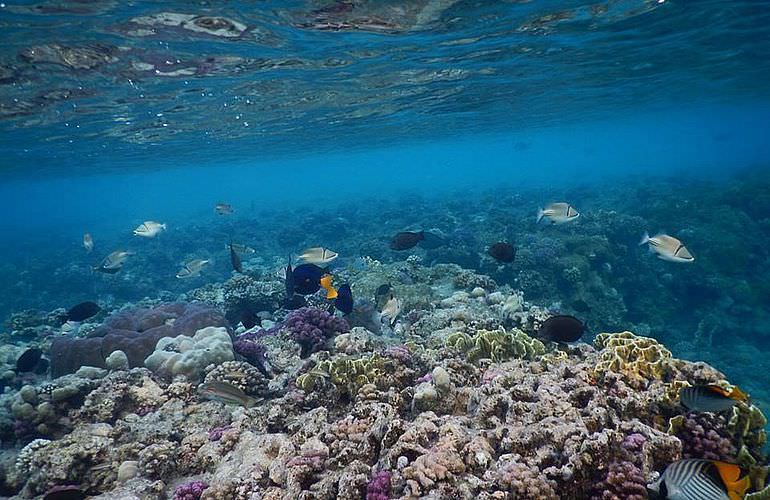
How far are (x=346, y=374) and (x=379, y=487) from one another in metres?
2.13

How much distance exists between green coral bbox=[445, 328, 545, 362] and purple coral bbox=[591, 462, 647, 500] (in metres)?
2.85

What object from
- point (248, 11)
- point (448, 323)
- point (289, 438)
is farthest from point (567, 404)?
point (248, 11)

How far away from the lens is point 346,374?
17.3ft

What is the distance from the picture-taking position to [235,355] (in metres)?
7.59

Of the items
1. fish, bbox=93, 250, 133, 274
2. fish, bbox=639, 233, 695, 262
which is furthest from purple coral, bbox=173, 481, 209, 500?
fish, bbox=93, 250, 133, 274


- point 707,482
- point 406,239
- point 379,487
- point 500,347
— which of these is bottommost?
point 500,347

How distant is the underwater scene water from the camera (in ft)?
12.0

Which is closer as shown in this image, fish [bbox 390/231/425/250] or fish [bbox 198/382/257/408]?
fish [bbox 198/382/257/408]

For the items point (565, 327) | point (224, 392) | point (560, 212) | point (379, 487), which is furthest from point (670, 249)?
point (224, 392)

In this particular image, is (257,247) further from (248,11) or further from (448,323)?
(448,323)

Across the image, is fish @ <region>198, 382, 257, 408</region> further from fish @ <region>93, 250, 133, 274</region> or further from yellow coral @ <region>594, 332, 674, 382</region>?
fish @ <region>93, 250, 133, 274</region>

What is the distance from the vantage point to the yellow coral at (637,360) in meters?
4.48

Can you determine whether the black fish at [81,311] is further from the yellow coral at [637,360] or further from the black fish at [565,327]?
the yellow coral at [637,360]

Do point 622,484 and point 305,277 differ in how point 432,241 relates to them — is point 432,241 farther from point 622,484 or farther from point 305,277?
point 622,484
